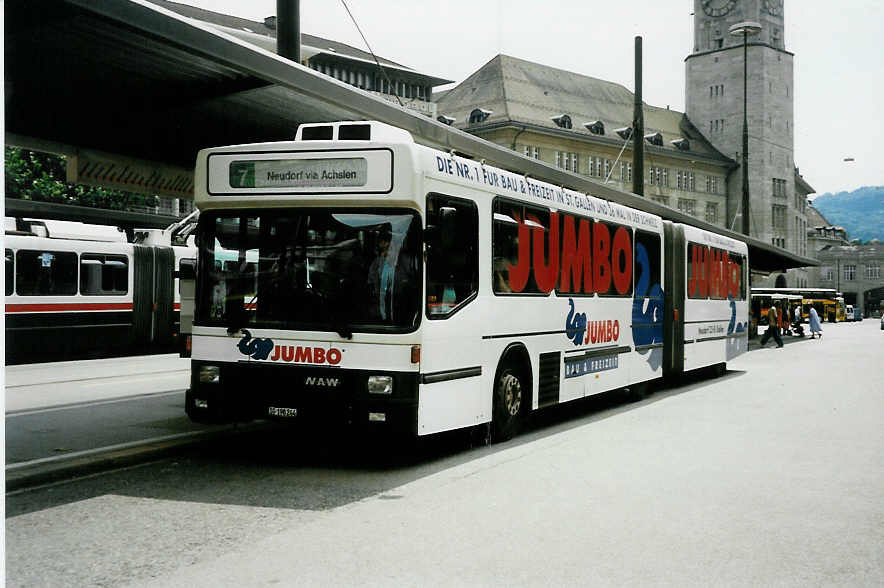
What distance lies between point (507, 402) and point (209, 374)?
3.14 metres

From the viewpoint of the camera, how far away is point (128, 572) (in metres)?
5.52

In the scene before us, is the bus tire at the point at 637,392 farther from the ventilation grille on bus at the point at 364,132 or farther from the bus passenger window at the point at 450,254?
the ventilation grille on bus at the point at 364,132

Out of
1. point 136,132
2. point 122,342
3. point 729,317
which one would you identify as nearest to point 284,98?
point 136,132

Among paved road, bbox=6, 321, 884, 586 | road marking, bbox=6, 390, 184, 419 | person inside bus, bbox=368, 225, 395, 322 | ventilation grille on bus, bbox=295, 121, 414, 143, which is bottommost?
paved road, bbox=6, 321, 884, 586

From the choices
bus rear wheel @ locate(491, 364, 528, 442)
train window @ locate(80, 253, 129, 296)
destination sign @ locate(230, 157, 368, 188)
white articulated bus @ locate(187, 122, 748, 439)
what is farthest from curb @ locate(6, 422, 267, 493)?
train window @ locate(80, 253, 129, 296)

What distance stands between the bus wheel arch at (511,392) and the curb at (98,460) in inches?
107

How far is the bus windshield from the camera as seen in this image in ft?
28.4

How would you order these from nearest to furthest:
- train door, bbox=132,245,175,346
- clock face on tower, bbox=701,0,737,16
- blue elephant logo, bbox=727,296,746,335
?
blue elephant logo, bbox=727,296,746,335
train door, bbox=132,245,175,346
clock face on tower, bbox=701,0,737,16

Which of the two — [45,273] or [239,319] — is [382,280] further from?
[45,273]

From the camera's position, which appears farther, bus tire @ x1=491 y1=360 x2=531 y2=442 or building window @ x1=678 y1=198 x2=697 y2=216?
building window @ x1=678 y1=198 x2=697 y2=216

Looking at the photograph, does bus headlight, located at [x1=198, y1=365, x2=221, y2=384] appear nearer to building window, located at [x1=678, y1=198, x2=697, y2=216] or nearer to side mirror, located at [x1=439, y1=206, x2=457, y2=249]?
side mirror, located at [x1=439, y1=206, x2=457, y2=249]

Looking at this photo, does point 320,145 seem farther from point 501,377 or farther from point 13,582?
point 13,582

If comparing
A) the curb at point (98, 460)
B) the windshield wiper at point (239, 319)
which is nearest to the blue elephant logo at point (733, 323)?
the curb at point (98, 460)

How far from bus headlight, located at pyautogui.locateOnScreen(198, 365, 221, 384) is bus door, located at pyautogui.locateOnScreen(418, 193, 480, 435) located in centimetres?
187
